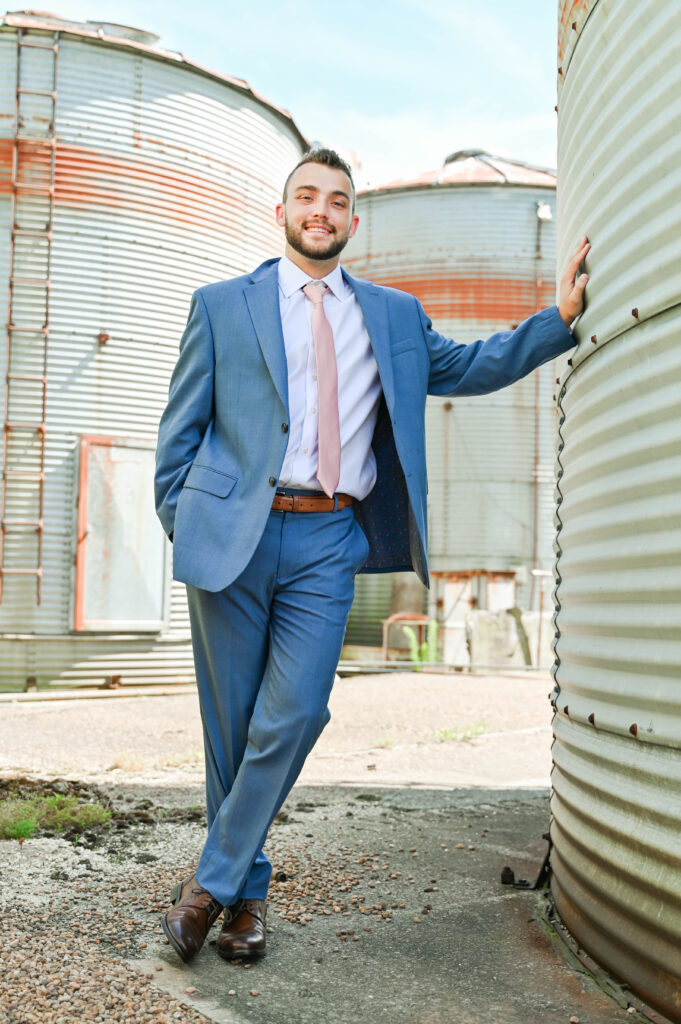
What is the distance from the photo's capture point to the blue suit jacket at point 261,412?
292 cm

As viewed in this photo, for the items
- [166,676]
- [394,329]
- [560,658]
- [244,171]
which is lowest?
[166,676]

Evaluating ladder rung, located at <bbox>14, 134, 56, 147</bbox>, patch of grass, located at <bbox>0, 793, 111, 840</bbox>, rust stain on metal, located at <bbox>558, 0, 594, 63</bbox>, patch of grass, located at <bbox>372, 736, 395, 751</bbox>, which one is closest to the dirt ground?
patch of grass, located at <bbox>372, 736, 395, 751</bbox>

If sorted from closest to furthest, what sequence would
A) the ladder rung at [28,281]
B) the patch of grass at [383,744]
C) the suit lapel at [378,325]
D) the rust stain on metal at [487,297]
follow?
the suit lapel at [378,325] → the patch of grass at [383,744] → the ladder rung at [28,281] → the rust stain on metal at [487,297]

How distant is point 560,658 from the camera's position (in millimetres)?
3412

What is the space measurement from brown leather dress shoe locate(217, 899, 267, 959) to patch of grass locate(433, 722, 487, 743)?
5366 mm

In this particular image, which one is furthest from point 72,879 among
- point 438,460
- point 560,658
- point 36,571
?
point 438,460

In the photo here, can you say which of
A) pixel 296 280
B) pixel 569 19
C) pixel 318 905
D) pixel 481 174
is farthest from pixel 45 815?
pixel 481 174

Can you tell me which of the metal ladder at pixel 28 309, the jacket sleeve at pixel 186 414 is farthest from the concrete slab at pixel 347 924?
the metal ladder at pixel 28 309

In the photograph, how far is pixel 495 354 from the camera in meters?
3.18

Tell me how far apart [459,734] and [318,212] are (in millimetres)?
6138

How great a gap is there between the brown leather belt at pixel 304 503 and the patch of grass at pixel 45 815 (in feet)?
6.90

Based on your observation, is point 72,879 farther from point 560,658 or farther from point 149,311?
point 149,311

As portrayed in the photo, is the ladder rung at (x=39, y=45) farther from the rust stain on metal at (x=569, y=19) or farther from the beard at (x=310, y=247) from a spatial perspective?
the beard at (x=310, y=247)

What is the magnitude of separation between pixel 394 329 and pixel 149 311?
8461 mm
